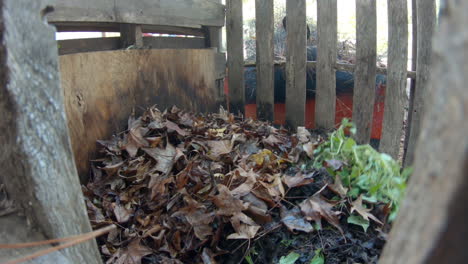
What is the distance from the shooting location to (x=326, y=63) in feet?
11.0

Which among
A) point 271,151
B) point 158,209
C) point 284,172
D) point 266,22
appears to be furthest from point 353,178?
point 266,22

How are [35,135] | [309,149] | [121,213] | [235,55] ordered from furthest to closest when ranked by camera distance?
[235,55], [309,149], [121,213], [35,135]

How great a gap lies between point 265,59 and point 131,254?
2.44 m

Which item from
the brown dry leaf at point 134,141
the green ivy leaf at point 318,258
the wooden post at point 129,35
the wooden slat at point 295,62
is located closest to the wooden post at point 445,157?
the green ivy leaf at point 318,258

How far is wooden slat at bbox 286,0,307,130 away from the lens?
3412 millimetres

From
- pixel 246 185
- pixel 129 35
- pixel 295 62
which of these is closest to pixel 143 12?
pixel 129 35

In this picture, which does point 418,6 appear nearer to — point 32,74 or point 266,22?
point 266,22

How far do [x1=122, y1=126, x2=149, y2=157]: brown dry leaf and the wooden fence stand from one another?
5.63 feet

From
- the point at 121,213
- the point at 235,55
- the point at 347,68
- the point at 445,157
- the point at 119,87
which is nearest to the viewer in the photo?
the point at 445,157

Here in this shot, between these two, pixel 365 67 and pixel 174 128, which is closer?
pixel 174 128

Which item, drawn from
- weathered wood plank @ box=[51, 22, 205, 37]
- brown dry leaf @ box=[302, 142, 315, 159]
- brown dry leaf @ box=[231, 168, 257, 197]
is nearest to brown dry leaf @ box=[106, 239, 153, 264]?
brown dry leaf @ box=[231, 168, 257, 197]

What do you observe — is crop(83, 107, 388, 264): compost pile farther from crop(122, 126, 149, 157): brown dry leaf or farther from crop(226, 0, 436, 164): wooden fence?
crop(226, 0, 436, 164): wooden fence

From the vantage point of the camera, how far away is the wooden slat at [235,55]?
3.74m

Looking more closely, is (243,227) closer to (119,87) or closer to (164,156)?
(164,156)
